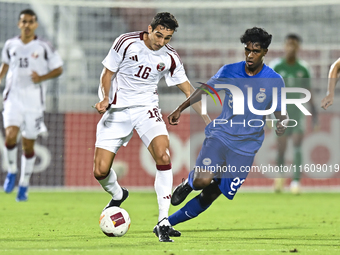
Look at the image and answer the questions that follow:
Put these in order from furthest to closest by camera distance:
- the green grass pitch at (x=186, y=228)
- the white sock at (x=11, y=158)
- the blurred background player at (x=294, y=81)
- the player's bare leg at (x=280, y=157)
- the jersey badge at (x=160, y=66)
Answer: the player's bare leg at (x=280, y=157) → the blurred background player at (x=294, y=81) → the white sock at (x=11, y=158) → the jersey badge at (x=160, y=66) → the green grass pitch at (x=186, y=228)

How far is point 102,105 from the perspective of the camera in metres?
4.93

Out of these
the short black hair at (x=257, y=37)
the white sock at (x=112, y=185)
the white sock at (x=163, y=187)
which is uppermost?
the short black hair at (x=257, y=37)

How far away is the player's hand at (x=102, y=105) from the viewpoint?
488 centimetres

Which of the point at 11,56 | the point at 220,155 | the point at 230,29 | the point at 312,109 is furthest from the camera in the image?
the point at 230,29

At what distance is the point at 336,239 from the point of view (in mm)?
4801

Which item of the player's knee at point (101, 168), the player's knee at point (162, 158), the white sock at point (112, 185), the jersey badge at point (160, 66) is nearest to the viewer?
the player's knee at point (162, 158)

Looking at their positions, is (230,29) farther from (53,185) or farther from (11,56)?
(11,56)

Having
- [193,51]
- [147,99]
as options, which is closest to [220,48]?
[193,51]

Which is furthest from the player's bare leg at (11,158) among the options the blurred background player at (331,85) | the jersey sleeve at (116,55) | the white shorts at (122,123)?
the blurred background player at (331,85)

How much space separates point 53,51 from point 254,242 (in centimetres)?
492

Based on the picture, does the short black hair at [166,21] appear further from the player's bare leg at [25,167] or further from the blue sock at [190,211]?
the player's bare leg at [25,167]

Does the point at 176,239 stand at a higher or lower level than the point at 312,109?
lower

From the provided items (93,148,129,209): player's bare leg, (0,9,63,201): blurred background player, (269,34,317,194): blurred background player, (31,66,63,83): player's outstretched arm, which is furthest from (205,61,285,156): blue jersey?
(269,34,317,194): blurred background player

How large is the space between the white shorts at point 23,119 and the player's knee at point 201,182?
13.1ft
